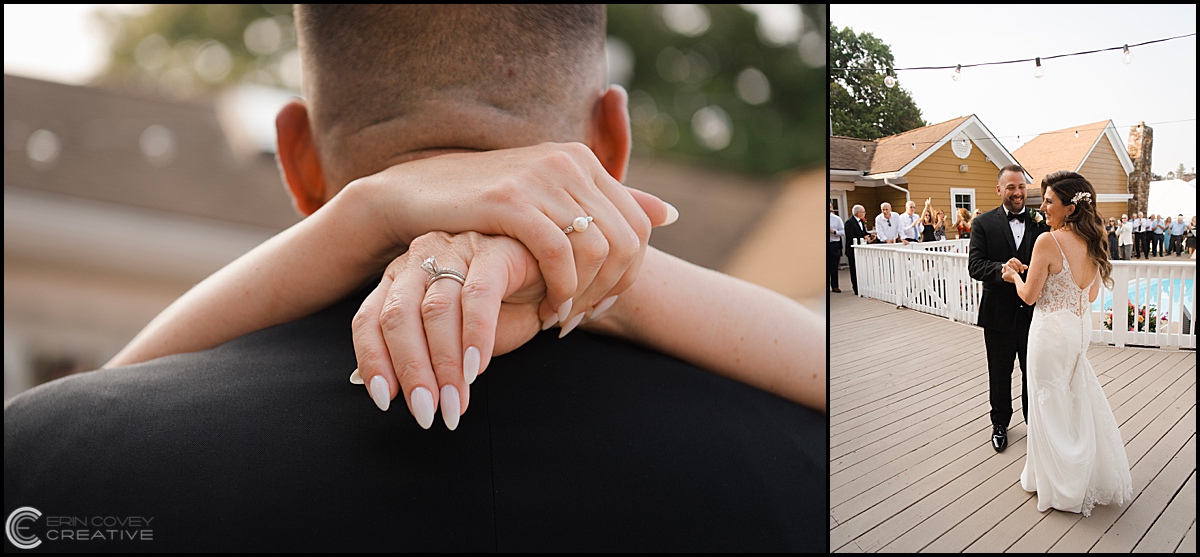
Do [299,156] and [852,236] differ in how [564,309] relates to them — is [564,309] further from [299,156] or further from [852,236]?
[852,236]

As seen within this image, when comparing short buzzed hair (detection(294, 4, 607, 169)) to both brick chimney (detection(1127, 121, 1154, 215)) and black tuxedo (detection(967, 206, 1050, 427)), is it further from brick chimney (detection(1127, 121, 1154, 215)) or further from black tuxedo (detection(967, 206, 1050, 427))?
brick chimney (detection(1127, 121, 1154, 215))

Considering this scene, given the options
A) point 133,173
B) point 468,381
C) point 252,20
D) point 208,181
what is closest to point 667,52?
point 252,20

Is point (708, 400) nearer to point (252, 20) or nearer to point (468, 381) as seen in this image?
point (468, 381)

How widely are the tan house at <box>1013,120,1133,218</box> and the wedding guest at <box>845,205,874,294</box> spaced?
0.83ft

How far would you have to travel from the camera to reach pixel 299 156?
0.92m

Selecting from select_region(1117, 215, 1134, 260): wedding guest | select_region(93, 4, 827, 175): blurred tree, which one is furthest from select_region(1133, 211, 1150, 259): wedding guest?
select_region(93, 4, 827, 175): blurred tree

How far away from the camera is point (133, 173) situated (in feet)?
6.47

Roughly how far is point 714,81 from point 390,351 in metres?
2.99

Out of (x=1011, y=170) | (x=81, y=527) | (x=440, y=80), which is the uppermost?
(x=440, y=80)

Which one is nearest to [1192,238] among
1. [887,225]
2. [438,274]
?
[887,225]

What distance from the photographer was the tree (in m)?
1.03

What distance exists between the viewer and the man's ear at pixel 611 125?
91 centimetres

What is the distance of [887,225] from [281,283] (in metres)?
1.00

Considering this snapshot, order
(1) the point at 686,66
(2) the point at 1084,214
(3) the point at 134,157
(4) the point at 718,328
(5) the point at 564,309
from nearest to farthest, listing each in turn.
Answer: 1. (5) the point at 564,309
2. (4) the point at 718,328
3. (2) the point at 1084,214
4. (3) the point at 134,157
5. (1) the point at 686,66
